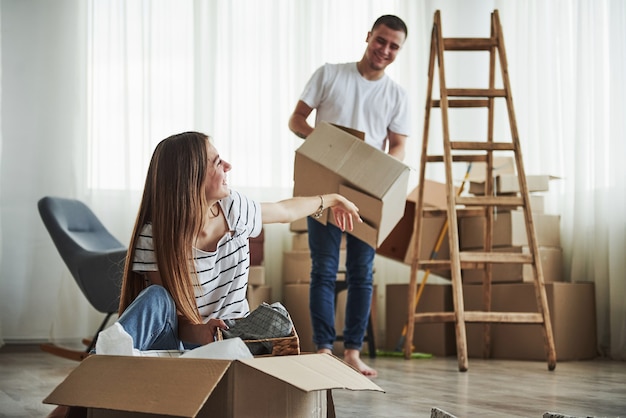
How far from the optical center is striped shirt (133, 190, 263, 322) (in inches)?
70.1

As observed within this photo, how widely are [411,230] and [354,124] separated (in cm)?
122

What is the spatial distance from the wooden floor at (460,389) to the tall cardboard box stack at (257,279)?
2.40 feet

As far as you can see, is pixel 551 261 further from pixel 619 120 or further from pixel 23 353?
pixel 23 353

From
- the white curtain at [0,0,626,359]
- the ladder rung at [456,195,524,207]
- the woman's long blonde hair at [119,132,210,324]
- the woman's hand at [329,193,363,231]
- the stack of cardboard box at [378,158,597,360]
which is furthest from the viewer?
the white curtain at [0,0,626,359]

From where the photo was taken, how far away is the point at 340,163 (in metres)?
2.61

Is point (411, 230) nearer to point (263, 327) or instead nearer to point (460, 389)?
point (460, 389)

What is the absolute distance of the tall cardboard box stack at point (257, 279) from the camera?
408 cm

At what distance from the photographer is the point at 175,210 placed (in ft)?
5.72

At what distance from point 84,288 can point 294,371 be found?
2246 mm

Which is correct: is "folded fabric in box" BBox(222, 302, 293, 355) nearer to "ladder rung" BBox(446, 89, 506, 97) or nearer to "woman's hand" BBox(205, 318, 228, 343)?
"woman's hand" BBox(205, 318, 228, 343)

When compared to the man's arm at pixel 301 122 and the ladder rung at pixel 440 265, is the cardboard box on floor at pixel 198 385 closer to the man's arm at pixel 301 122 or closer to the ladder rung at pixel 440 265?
the man's arm at pixel 301 122

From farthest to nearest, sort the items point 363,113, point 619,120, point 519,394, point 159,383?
point 619,120
point 363,113
point 519,394
point 159,383

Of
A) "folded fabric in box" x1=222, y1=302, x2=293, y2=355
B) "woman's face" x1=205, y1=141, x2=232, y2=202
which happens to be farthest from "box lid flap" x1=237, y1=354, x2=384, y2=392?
"woman's face" x1=205, y1=141, x2=232, y2=202


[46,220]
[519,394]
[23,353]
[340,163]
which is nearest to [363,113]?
[340,163]
